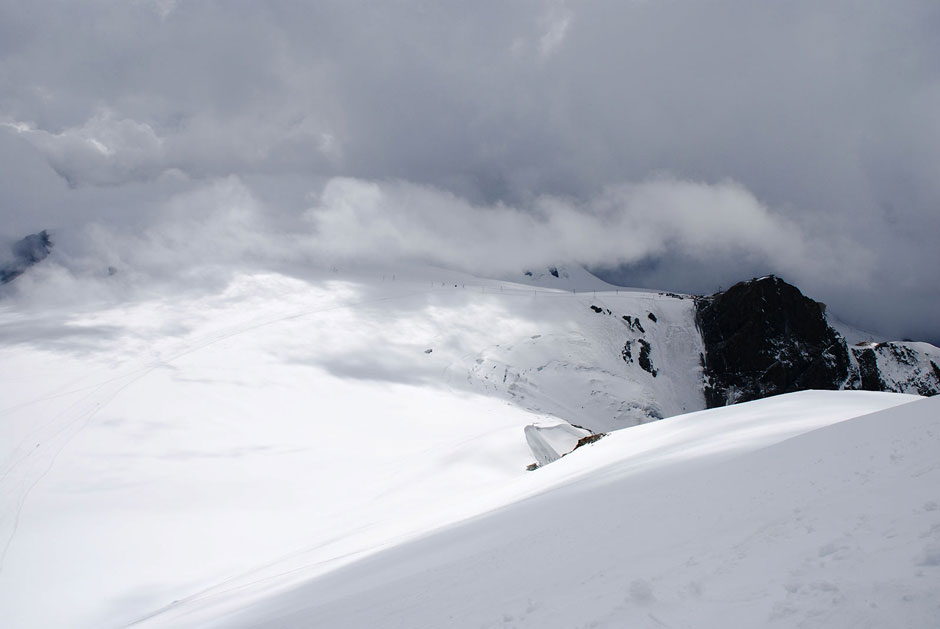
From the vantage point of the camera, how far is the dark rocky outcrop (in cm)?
9112

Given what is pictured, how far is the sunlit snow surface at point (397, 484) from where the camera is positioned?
5734mm

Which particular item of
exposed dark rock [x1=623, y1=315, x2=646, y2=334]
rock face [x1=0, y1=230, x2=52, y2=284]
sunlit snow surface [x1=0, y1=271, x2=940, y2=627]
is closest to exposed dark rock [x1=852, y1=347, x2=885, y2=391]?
exposed dark rock [x1=623, y1=315, x2=646, y2=334]

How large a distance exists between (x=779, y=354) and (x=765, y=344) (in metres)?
2.87

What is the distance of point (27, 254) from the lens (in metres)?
81.7

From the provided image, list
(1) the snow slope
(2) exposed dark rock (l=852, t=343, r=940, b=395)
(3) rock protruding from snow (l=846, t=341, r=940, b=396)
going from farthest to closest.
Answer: (2) exposed dark rock (l=852, t=343, r=940, b=395), (3) rock protruding from snow (l=846, t=341, r=940, b=396), (1) the snow slope

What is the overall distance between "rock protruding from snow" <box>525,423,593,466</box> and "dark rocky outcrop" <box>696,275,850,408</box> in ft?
206

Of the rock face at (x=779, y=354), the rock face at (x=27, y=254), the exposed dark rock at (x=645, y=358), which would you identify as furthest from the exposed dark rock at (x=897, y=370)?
the rock face at (x=27, y=254)

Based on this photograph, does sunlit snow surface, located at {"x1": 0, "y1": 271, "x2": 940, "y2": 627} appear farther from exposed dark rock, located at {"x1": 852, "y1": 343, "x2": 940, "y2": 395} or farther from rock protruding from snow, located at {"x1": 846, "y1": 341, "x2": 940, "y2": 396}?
exposed dark rock, located at {"x1": 852, "y1": 343, "x2": 940, "y2": 395}

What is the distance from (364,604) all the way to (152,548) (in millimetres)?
19199

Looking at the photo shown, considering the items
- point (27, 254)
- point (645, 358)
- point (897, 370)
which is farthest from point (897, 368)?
point (27, 254)

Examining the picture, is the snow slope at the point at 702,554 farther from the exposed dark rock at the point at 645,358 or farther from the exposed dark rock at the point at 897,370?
the exposed dark rock at the point at 897,370

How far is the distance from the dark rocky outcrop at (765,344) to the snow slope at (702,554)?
8636cm

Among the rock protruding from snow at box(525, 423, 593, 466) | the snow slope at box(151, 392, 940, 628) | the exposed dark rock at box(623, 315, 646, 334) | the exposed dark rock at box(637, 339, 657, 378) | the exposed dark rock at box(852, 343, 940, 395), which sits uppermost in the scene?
the exposed dark rock at box(623, 315, 646, 334)

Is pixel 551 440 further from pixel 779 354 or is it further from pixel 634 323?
pixel 779 354
